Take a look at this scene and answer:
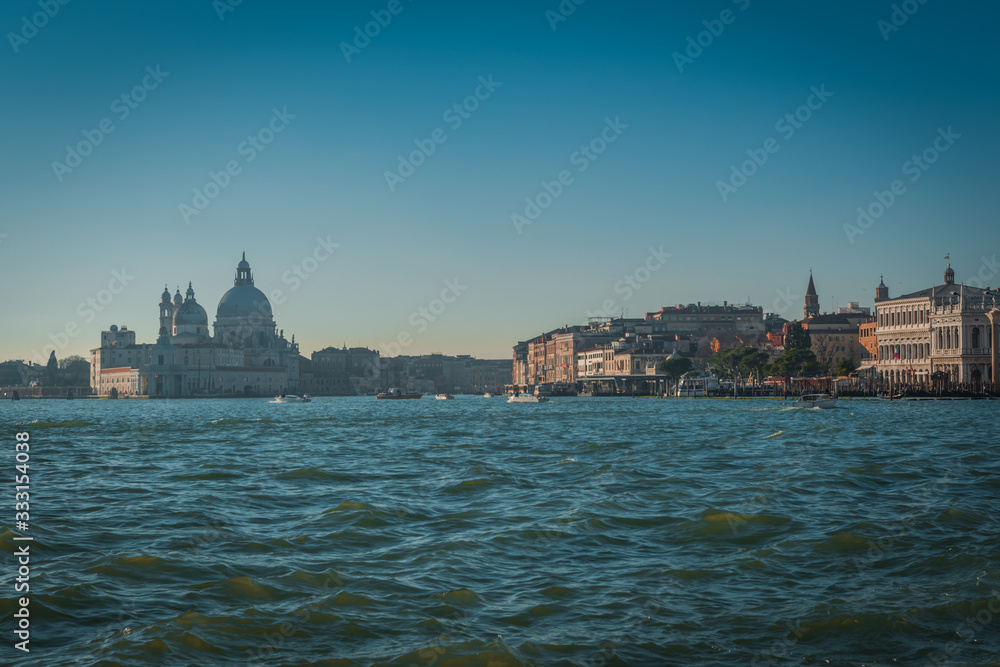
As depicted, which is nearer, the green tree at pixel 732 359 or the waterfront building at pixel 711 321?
the green tree at pixel 732 359

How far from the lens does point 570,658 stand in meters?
6.94

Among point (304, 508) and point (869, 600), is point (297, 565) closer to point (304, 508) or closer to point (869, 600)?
point (304, 508)

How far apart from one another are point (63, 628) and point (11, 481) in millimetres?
11131

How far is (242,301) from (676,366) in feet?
253

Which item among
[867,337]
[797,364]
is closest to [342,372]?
[867,337]

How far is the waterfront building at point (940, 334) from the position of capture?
73188mm

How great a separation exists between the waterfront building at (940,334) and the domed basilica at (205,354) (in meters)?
96.1

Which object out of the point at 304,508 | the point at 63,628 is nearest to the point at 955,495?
the point at 304,508

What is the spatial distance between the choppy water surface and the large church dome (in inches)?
5503

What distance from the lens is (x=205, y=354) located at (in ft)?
487

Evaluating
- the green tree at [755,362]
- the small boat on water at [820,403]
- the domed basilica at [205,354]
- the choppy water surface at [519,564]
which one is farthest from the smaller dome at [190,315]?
the choppy water surface at [519,564]

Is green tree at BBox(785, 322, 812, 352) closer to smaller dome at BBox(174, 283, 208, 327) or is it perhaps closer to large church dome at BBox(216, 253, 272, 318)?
large church dome at BBox(216, 253, 272, 318)

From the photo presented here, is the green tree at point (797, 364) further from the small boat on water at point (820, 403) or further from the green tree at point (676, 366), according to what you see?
the small boat on water at point (820, 403)

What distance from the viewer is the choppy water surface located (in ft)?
23.7
